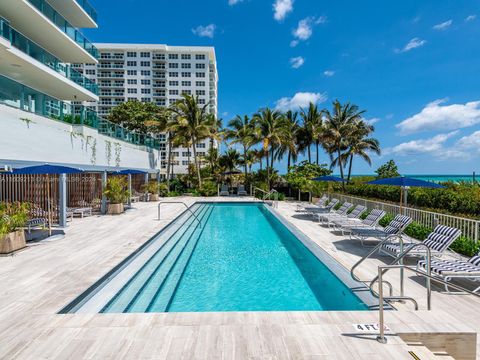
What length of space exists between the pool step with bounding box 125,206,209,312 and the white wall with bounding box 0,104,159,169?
6.98 m

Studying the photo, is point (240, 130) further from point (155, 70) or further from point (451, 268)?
point (155, 70)

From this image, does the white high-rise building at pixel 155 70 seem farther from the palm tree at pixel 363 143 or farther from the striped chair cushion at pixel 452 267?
the striped chair cushion at pixel 452 267

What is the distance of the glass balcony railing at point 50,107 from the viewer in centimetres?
1058

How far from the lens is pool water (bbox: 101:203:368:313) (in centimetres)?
542

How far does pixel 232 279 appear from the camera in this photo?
22.6 feet

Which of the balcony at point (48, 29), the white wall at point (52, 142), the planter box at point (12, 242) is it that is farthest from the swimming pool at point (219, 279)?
the balcony at point (48, 29)

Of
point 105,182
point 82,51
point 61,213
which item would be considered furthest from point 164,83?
point 61,213

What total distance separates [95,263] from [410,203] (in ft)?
46.9

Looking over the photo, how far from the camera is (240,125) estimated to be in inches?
1210

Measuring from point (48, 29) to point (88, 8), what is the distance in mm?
5915

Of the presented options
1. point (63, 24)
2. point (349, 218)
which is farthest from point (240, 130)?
point (349, 218)

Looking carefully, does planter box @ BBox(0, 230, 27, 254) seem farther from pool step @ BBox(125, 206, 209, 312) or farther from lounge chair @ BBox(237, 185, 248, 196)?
lounge chair @ BBox(237, 185, 248, 196)

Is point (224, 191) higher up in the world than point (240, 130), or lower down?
lower down

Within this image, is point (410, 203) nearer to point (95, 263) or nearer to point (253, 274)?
point (253, 274)
